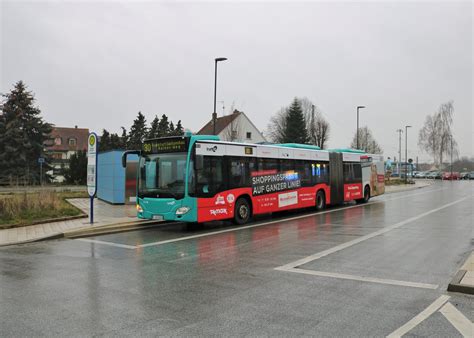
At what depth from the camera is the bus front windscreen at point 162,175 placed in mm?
12898

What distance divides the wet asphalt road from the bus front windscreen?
1.50m

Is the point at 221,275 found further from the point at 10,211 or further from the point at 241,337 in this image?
the point at 10,211

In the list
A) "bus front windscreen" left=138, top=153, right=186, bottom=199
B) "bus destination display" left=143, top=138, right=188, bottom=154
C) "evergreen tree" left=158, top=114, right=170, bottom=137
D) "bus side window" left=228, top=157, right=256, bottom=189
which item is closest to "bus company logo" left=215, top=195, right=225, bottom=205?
"bus side window" left=228, top=157, right=256, bottom=189

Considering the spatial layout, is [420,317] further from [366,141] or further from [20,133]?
[366,141]

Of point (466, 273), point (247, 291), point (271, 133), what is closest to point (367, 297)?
point (247, 291)

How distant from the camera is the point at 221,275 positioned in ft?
23.8

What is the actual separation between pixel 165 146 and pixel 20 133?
40.0 meters

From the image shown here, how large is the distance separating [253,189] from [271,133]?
61.9 meters

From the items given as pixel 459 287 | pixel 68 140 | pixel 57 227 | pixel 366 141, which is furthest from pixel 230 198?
pixel 68 140

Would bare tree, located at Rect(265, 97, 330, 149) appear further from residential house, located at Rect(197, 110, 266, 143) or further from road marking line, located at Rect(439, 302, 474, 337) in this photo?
road marking line, located at Rect(439, 302, 474, 337)

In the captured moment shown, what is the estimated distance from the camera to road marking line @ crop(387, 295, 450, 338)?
179 inches

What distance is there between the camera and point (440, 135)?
84.6 meters

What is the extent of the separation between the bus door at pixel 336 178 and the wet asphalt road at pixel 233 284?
858 cm

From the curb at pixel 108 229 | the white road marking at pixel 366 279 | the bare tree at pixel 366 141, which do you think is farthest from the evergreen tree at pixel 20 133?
the bare tree at pixel 366 141
